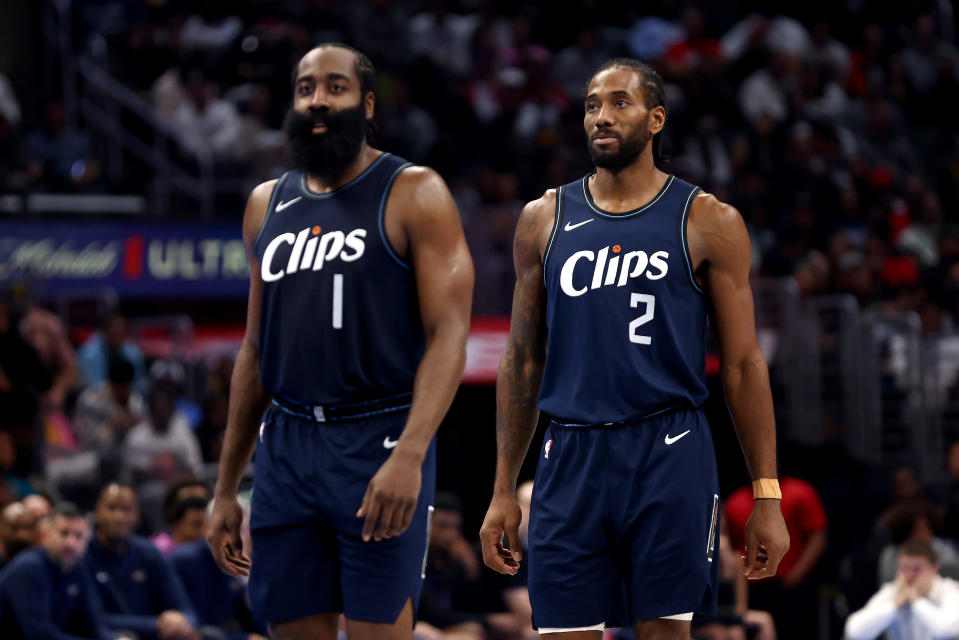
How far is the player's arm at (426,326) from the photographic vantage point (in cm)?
410

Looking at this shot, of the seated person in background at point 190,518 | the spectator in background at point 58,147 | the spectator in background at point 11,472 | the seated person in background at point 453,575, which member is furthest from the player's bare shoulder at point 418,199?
the spectator in background at point 58,147

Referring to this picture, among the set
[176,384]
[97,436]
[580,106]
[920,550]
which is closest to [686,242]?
[920,550]

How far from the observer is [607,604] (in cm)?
425

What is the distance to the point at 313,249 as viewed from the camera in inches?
173

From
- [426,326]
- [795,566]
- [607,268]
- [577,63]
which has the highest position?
[577,63]

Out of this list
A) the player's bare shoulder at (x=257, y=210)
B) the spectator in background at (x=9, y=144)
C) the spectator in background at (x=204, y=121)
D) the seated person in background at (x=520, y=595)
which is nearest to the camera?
the player's bare shoulder at (x=257, y=210)

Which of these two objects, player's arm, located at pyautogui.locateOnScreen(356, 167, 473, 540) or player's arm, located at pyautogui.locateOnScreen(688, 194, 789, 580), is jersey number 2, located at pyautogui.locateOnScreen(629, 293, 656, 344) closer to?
player's arm, located at pyautogui.locateOnScreen(688, 194, 789, 580)

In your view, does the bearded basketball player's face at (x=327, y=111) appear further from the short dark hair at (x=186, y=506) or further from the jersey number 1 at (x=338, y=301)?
the short dark hair at (x=186, y=506)

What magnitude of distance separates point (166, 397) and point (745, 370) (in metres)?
6.86

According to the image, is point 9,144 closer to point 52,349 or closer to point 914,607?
point 52,349

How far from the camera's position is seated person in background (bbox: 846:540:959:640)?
822 cm

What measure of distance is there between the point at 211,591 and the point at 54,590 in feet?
3.21

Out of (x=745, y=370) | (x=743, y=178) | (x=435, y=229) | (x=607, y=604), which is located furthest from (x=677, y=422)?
(x=743, y=178)

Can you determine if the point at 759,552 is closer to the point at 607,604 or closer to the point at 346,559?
the point at 607,604
